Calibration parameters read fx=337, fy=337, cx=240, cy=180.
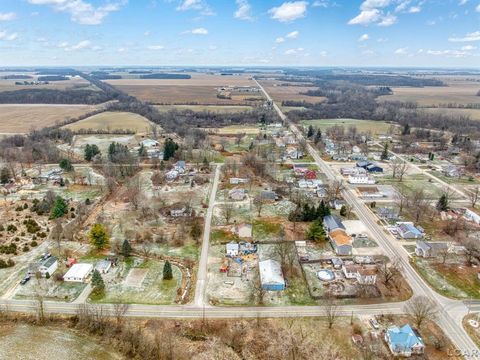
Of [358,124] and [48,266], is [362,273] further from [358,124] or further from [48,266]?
[358,124]

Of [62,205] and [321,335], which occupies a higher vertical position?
[62,205]

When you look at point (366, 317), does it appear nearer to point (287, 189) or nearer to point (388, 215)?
point (388, 215)

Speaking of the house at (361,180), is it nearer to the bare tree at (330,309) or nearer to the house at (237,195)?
the house at (237,195)

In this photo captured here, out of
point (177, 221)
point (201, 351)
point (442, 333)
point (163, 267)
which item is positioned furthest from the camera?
point (177, 221)

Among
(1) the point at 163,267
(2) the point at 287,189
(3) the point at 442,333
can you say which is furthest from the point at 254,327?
(2) the point at 287,189

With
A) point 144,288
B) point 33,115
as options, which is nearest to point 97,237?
point 144,288

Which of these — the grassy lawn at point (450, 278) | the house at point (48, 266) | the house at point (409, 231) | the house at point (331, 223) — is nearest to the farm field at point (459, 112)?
the house at point (409, 231)
